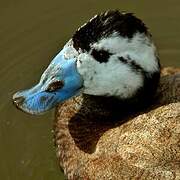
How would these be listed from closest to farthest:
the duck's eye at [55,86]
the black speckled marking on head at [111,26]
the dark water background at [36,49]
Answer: the black speckled marking on head at [111,26], the duck's eye at [55,86], the dark water background at [36,49]

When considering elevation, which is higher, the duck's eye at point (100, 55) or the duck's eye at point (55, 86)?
the duck's eye at point (100, 55)

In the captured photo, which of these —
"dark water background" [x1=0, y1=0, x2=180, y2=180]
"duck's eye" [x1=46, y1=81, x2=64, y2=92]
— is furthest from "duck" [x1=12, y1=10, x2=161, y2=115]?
"dark water background" [x1=0, y1=0, x2=180, y2=180]

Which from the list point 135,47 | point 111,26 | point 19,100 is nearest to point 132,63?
point 135,47

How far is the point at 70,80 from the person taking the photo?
2.46m

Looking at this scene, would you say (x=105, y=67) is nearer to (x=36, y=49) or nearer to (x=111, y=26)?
(x=111, y=26)

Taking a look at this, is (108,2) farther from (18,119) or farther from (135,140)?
(135,140)

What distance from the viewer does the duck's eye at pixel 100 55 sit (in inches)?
93.0

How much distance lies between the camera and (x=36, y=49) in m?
3.64

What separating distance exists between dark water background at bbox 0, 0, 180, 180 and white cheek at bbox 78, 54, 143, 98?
72 centimetres

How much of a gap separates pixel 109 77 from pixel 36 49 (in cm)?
129

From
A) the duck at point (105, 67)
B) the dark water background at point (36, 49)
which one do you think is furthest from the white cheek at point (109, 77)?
the dark water background at point (36, 49)

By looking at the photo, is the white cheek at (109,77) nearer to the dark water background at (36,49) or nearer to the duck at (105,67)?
the duck at (105,67)

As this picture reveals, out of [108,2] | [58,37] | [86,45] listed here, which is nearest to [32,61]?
[58,37]

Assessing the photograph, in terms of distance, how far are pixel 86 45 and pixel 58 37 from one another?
4.41 feet
